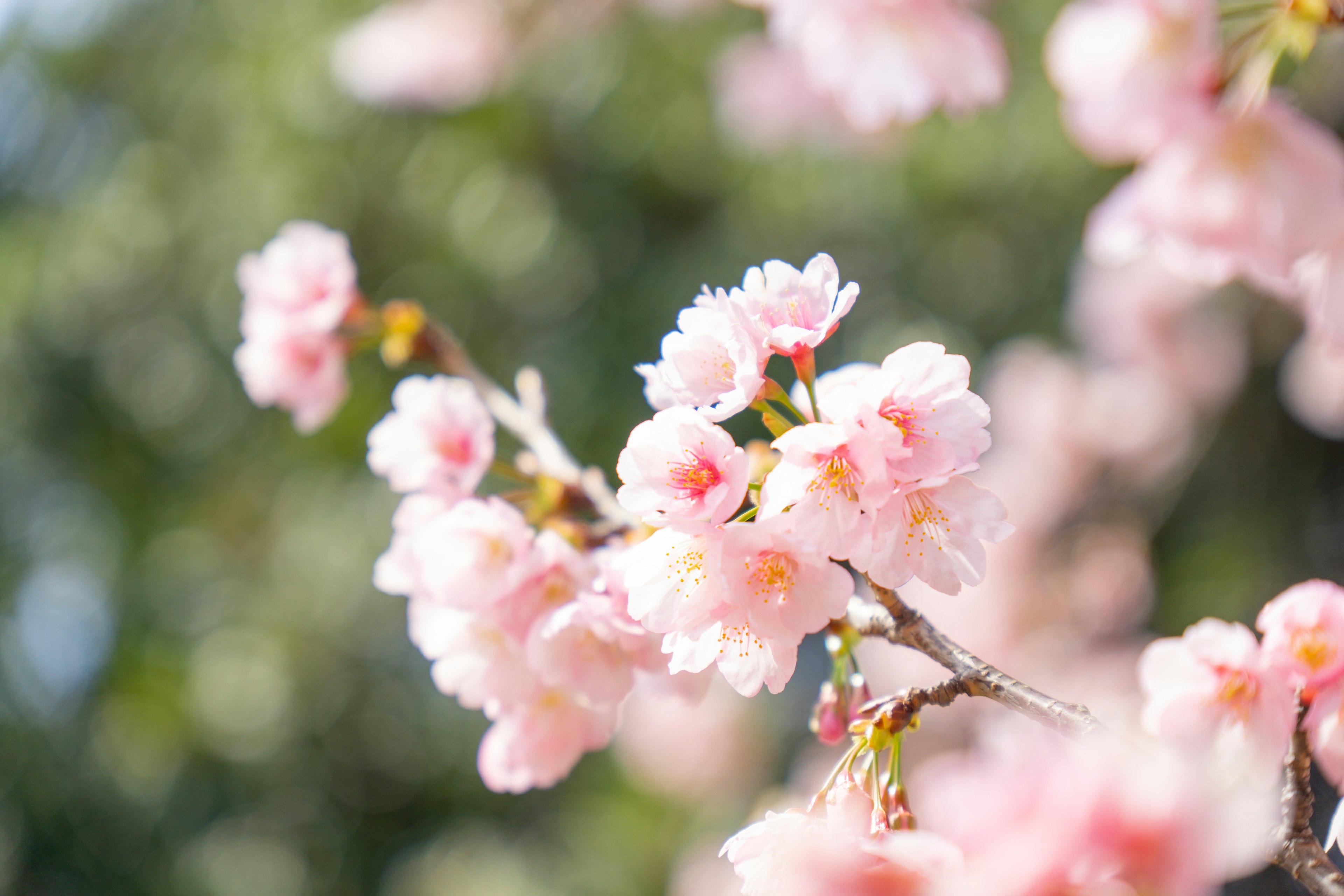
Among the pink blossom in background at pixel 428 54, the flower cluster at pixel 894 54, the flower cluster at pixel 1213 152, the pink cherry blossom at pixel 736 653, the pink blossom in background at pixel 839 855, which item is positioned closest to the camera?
the pink blossom in background at pixel 839 855

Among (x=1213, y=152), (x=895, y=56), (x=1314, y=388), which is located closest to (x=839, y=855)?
(x=1213, y=152)

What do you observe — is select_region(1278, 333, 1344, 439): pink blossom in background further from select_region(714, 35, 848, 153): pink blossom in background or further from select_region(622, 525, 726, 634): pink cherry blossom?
select_region(622, 525, 726, 634): pink cherry blossom

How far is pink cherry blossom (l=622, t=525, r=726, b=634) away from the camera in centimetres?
44

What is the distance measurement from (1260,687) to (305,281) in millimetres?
722

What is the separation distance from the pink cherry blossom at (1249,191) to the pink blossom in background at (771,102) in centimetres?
133

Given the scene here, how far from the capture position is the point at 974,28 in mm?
1062

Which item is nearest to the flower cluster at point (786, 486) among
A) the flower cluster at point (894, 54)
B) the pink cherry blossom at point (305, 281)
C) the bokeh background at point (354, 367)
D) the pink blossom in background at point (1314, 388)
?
the pink cherry blossom at point (305, 281)

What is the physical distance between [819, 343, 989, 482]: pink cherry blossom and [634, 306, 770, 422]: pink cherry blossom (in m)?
0.05

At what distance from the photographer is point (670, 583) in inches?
17.2

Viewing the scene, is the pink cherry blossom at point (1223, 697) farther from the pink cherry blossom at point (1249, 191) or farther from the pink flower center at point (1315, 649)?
the pink cherry blossom at point (1249, 191)

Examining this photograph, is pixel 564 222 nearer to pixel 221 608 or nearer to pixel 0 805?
pixel 221 608

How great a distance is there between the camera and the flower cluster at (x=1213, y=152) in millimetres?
726

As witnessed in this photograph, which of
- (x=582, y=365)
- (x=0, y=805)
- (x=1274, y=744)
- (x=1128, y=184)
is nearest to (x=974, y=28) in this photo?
(x=1128, y=184)

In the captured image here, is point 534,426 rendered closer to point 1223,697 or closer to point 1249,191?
point 1223,697
